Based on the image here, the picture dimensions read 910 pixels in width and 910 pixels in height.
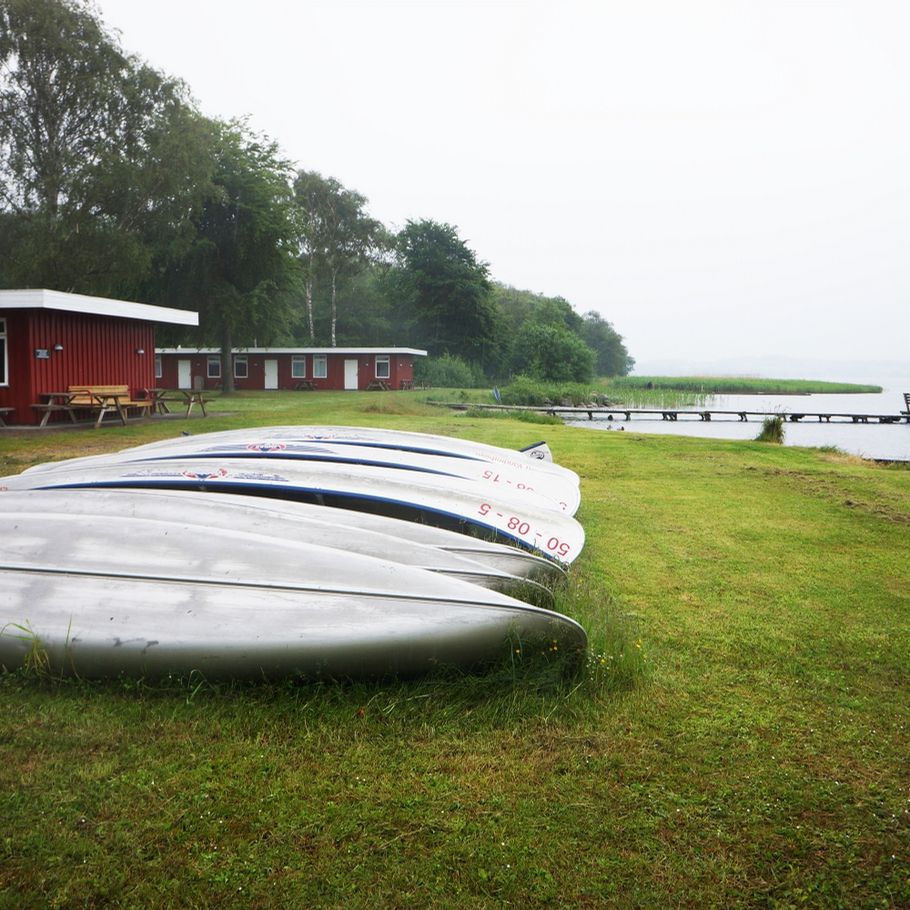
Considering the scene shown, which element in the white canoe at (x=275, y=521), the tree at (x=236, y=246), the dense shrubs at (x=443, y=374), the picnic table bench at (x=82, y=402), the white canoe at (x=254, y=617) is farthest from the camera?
the dense shrubs at (x=443, y=374)

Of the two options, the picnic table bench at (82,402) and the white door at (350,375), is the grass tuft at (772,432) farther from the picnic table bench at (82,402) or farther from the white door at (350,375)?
the white door at (350,375)

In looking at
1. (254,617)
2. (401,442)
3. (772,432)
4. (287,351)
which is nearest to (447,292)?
(287,351)

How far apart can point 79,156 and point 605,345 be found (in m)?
69.3

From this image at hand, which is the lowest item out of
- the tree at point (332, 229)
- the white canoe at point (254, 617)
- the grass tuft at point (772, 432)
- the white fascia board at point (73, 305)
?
the white canoe at point (254, 617)

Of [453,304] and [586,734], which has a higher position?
[453,304]

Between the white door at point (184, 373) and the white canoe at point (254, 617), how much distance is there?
38183mm

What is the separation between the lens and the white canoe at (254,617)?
3293mm

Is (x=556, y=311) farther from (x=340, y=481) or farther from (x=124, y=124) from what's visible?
(x=340, y=481)

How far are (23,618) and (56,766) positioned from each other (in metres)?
0.92

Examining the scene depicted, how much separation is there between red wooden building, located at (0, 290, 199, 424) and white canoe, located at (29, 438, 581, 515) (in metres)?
9.89

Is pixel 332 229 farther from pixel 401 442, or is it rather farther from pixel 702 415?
pixel 401 442

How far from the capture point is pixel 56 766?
2760 mm

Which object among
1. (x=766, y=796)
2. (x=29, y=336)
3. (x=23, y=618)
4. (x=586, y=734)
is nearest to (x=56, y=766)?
(x=23, y=618)

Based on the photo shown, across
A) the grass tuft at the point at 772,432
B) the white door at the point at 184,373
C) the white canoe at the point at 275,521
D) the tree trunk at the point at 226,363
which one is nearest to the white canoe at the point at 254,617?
the white canoe at the point at 275,521
